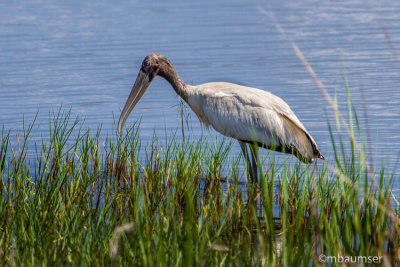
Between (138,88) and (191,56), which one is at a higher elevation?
(191,56)

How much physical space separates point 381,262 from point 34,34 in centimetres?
1522

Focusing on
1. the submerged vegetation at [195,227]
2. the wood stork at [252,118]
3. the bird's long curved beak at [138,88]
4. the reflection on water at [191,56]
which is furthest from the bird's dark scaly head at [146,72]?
the submerged vegetation at [195,227]

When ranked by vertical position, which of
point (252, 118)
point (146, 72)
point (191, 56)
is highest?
point (191, 56)

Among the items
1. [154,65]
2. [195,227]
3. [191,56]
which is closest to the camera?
[195,227]

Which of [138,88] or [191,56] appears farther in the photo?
[191,56]

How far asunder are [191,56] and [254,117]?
7815mm

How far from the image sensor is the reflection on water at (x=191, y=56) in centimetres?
1112

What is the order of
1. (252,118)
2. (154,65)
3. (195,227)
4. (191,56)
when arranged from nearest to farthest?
(195,227) < (252,118) < (154,65) < (191,56)

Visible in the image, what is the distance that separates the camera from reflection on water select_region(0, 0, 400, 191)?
1112 cm

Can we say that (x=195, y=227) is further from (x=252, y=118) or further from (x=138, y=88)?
(x=138, y=88)

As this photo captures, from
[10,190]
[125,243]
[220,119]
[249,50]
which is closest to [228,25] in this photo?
[249,50]

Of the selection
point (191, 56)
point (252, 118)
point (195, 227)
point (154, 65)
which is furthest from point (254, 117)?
point (191, 56)

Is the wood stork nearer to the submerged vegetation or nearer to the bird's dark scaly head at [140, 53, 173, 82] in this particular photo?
the bird's dark scaly head at [140, 53, 173, 82]

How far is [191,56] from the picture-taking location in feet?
49.1
